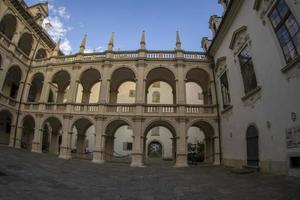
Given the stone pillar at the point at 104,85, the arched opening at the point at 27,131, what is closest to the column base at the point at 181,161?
the stone pillar at the point at 104,85

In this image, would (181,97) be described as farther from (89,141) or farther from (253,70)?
(89,141)

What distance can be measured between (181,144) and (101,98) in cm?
835

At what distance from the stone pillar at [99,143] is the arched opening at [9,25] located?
14078 millimetres

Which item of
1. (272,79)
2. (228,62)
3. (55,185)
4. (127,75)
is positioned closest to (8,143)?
(127,75)

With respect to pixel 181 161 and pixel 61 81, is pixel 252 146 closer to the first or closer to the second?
pixel 181 161

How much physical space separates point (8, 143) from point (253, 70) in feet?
77.2

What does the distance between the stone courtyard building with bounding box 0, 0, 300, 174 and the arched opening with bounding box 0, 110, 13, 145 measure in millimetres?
108

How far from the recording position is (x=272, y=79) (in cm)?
1046

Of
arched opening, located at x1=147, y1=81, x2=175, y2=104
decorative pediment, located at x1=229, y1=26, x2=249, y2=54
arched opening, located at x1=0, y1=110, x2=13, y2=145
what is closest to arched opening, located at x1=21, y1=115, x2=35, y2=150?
arched opening, located at x1=0, y1=110, x2=13, y2=145

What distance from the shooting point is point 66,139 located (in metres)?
19.2

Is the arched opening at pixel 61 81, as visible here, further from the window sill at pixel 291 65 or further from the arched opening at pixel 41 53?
the window sill at pixel 291 65

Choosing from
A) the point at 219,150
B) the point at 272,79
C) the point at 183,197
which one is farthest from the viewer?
the point at 219,150

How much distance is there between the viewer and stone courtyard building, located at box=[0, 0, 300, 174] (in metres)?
9.96

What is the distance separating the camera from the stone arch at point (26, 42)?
79.5 feet
